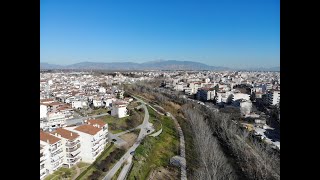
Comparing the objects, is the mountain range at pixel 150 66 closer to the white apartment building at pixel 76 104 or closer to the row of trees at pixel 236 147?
the white apartment building at pixel 76 104

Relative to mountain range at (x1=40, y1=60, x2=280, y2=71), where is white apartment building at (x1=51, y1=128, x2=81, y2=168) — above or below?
below

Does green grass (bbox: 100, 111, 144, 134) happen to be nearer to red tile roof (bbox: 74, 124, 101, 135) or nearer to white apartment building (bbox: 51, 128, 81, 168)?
red tile roof (bbox: 74, 124, 101, 135)

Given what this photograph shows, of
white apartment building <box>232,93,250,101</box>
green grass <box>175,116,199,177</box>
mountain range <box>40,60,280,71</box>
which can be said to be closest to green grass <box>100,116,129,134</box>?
green grass <box>175,116,199,177</box>

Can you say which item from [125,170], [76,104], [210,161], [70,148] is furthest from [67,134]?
[76,104]

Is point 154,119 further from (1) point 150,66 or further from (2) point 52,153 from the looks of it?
(1) point 150,66

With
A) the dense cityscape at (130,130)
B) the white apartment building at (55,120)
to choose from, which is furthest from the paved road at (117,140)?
the white apartment building at (55,120)
